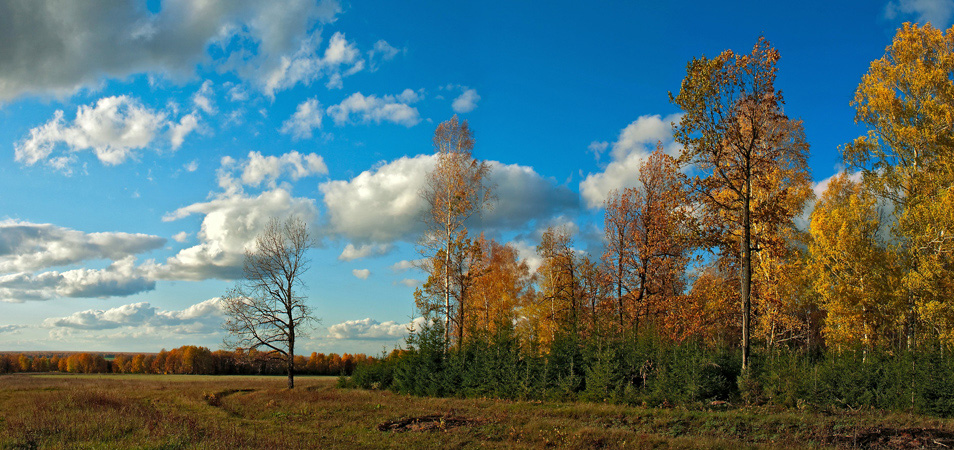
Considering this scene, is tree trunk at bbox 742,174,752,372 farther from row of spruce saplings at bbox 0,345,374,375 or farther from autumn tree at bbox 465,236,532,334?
row of spruce saplings at bbox 0,345,374,375

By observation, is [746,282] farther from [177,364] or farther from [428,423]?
[177,364]

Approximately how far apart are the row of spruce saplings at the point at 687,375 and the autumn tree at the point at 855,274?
6.74 meters

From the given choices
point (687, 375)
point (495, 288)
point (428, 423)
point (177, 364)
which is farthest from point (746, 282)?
point (177, 364)

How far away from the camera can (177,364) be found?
8375 cm

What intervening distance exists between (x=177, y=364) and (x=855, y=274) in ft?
304

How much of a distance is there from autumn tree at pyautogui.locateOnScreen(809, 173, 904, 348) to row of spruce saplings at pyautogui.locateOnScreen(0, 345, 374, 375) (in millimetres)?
64948

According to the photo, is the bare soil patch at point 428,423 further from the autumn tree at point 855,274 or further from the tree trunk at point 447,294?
the autumn tree at point 855,274

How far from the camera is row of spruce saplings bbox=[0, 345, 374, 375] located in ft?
254

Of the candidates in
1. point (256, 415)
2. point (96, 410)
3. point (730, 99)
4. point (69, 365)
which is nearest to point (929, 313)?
point (730, 99)

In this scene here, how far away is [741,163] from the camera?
17.1m

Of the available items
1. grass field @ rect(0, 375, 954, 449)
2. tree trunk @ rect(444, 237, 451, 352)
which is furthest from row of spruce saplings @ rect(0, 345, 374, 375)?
grass field @ rect(0, 375, 954, 449)

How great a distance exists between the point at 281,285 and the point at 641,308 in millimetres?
22476

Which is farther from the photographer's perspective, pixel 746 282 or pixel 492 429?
pixel 746 282

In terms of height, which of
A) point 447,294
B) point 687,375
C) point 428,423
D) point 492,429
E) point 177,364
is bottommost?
point 177,364
